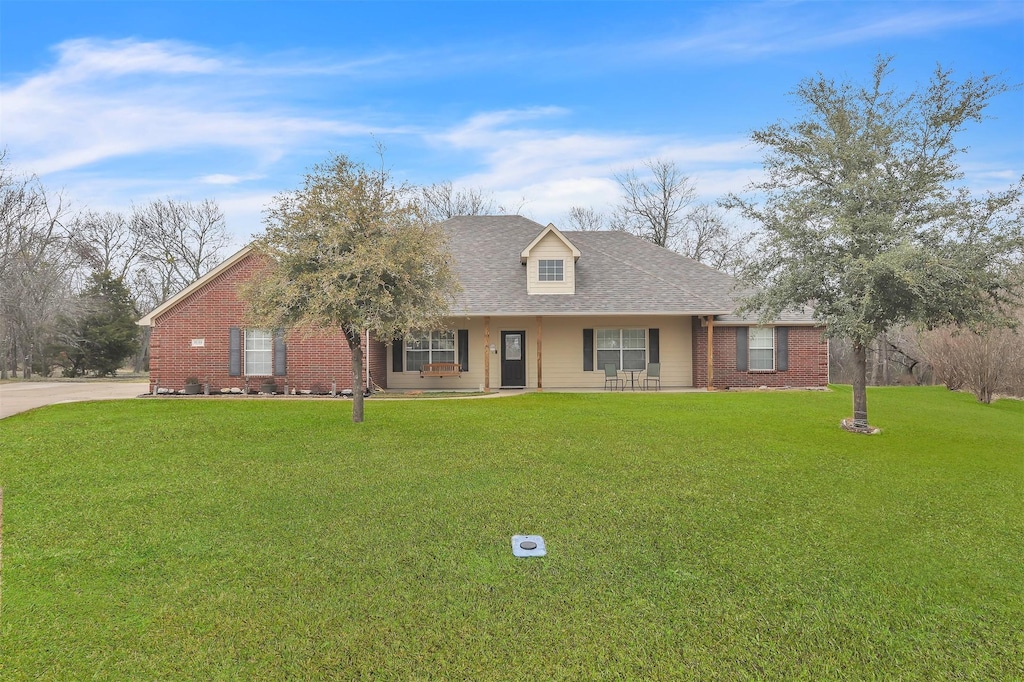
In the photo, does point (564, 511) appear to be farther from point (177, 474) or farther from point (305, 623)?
point (177, 474)

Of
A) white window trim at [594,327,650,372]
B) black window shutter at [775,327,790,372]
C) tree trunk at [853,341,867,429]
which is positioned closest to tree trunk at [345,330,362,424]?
tree trunk at [853,341,867,429]

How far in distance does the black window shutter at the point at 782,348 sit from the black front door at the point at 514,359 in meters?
8.56

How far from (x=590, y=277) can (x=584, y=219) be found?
731 inches

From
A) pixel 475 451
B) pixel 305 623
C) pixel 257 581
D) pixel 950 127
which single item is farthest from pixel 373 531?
pixel 950 127

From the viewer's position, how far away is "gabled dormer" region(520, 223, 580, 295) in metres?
20.3

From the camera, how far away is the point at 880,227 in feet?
34.3

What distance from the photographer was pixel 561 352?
20656mm

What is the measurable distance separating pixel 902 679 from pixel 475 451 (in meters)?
Answer: 6.52

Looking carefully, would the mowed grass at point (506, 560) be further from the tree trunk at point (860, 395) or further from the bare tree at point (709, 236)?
the bare tree at point (709, 236)

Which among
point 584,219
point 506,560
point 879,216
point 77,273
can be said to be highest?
point 584,219

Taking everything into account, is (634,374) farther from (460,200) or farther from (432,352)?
(460,200)

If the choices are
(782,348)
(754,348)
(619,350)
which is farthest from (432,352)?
(782,348)

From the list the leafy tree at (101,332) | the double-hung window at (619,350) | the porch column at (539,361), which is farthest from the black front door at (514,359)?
the leafy tree at (101,332)

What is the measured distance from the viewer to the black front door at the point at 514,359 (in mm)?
20641
